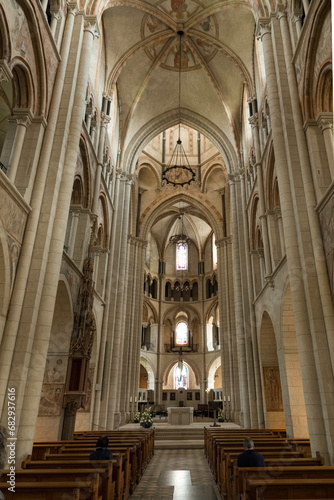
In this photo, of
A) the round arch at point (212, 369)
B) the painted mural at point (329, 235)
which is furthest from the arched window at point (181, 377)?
the painted mural at point (329, 235)

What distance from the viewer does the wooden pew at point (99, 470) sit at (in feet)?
14.9

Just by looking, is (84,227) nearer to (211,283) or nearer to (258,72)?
(258,72)

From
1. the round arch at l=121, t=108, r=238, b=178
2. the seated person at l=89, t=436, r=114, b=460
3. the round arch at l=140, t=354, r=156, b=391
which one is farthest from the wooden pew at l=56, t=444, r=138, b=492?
the round arch at l=140, t=354, r=156, b=391

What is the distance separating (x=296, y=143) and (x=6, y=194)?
741 cm

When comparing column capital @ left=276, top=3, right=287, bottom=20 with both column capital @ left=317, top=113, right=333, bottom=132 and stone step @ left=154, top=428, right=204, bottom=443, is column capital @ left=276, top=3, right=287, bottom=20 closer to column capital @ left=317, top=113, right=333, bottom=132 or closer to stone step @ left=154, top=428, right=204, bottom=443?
column capital @ left=317, top=113, right=333, bottom=132

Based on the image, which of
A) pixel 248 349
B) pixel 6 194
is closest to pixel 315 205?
pixel 6 194

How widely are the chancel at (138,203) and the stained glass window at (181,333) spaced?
29.1 feet

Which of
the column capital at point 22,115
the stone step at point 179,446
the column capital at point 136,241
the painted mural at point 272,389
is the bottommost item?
the stone step at point 179,446

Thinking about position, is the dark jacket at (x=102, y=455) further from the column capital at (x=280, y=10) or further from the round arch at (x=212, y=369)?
the round arch at (x=212, y=369)

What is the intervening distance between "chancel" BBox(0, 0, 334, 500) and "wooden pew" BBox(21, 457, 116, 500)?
1017 mm

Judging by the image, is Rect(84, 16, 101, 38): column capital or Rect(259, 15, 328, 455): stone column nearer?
Rect(259, 15, 328, 455): stone column

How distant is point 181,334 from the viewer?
37000 mm

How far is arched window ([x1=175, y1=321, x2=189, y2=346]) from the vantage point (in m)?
36.6

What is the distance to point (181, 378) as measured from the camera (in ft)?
119
